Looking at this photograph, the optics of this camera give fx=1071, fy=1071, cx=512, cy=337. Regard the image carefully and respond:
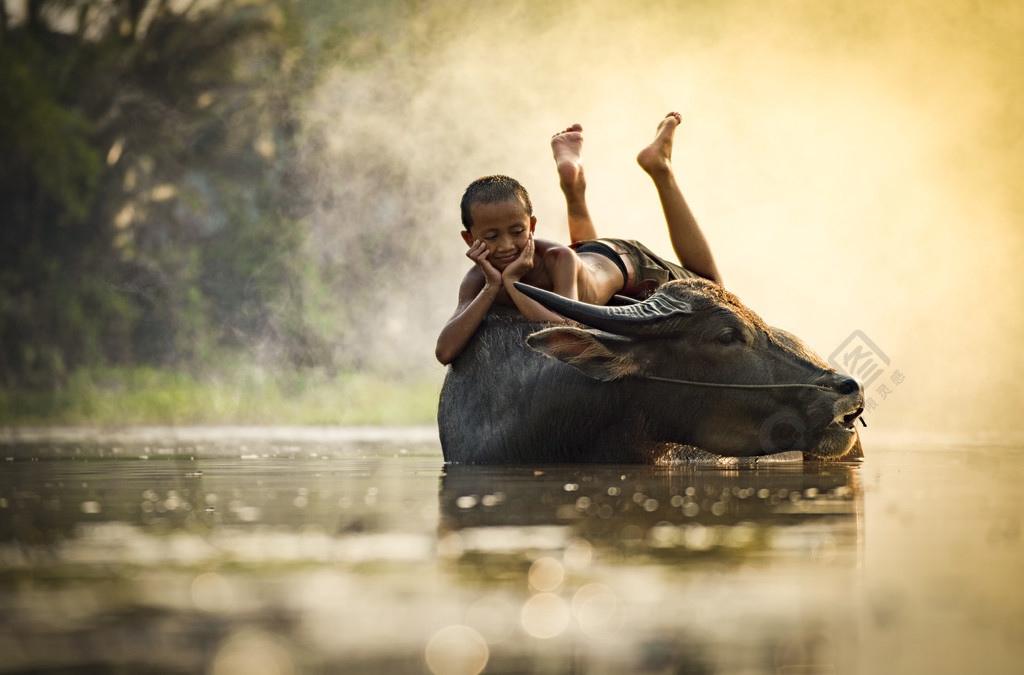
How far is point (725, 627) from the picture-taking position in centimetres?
74

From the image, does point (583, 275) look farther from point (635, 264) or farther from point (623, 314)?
point (623, 314)

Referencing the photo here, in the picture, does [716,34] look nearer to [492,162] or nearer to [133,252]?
[492,162]

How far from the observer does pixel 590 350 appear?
7.60 feet

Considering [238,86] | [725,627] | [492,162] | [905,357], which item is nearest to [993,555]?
[725,627]

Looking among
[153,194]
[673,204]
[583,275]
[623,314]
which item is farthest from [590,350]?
[153,194]

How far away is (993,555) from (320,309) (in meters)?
9.29

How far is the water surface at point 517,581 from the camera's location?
2.24ft

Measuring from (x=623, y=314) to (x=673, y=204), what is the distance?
3.20ft

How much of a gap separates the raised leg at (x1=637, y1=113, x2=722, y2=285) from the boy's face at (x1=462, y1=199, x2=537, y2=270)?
69 centimetres

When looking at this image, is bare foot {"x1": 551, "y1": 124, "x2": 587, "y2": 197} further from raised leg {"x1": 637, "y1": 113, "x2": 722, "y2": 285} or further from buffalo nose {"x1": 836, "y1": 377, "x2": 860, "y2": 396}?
buffalo nose {"x1": 836, "y1": 377, "x2": 860, "y2": 396}

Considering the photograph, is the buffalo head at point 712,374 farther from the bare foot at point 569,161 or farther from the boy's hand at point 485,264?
the bare foot at point 569,161

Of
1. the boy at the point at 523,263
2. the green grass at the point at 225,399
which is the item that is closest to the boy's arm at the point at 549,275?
the boy at the point at 523,263

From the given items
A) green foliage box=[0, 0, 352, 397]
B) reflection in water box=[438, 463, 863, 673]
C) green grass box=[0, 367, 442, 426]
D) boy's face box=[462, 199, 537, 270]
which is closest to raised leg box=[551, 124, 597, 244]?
boy's face box=[462, 199, 537, 270]

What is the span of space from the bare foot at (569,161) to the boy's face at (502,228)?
70cm
